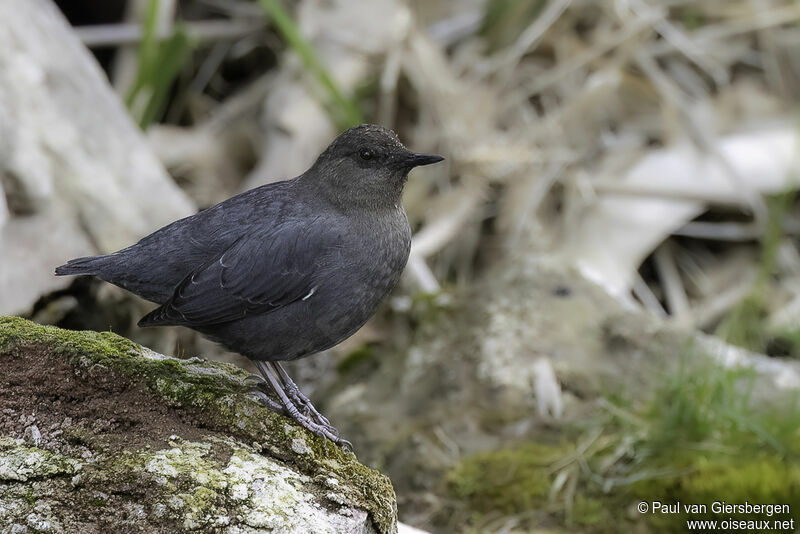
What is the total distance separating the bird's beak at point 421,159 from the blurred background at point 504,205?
1633 mm

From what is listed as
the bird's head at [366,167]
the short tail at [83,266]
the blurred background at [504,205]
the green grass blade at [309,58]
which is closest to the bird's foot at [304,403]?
the bird's head at [366,167]

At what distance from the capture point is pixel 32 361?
2.78m

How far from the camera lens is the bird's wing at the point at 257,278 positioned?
311 centimetres

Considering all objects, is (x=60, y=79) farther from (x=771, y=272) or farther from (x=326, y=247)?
(x=771, y=272)

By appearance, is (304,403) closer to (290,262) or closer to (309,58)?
(290,262)

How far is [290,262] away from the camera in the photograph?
10.2 feet

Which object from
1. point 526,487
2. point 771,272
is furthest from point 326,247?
point 771,272

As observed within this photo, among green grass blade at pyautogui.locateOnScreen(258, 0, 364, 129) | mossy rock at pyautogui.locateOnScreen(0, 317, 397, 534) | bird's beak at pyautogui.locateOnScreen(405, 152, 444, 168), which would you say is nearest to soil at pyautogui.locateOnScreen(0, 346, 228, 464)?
mossy rock at pyautogui.locateOnScreen(0, 317, 397, 534)

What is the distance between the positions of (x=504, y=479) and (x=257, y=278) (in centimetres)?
162

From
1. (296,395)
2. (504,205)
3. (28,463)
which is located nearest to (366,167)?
(296,395)

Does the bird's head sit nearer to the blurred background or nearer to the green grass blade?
the blurred background

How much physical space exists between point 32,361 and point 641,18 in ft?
18.2

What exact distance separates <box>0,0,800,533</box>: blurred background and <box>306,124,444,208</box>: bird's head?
1.55 meters

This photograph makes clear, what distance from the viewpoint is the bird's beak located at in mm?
3008
